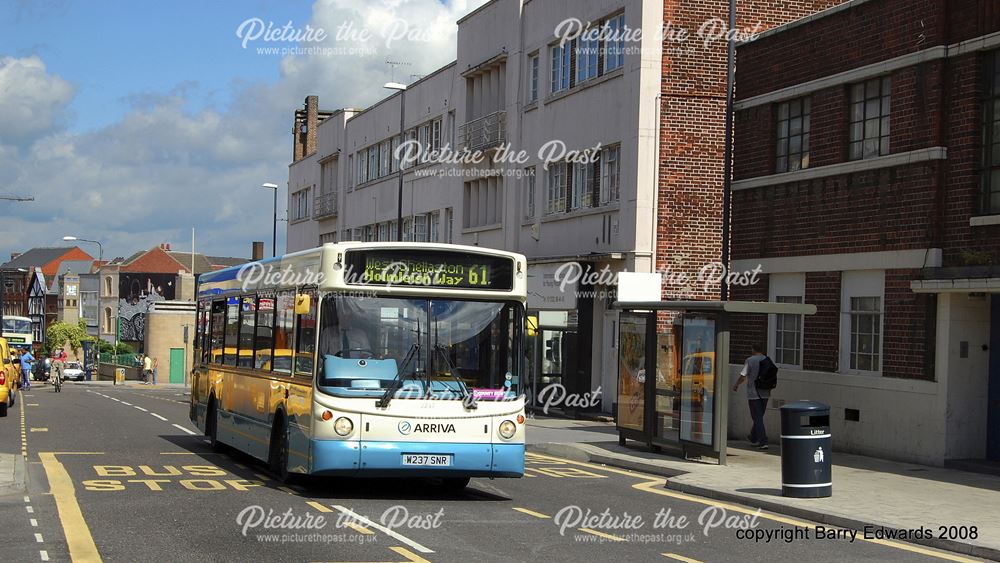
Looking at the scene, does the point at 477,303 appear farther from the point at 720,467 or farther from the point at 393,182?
the point at 393,182

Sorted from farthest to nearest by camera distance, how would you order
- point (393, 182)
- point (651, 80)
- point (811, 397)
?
point (393, 182)
point (651, 80)
point (811, 397)

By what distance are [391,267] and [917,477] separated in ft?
27.4

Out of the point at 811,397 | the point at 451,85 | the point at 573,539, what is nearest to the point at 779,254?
the point at 811,397

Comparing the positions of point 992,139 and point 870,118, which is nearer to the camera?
point 992,139

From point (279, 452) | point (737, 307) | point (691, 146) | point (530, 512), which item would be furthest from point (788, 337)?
point (279, 452)

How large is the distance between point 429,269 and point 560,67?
20.8 metres

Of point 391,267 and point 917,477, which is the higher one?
point 391,267

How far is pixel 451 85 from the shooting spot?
141 ft

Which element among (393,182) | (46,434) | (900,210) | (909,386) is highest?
(393,182)

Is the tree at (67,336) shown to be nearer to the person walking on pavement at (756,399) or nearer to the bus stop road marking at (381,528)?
the person walking on pavement at (756,399)

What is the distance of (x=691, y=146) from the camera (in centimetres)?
2986

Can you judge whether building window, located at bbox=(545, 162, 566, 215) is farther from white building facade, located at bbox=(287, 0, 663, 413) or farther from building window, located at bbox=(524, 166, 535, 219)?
building window, located at bbox=(524, 166, 535, 219)

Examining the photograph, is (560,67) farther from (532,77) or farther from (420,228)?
(420,228)

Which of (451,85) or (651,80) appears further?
(451,85)
